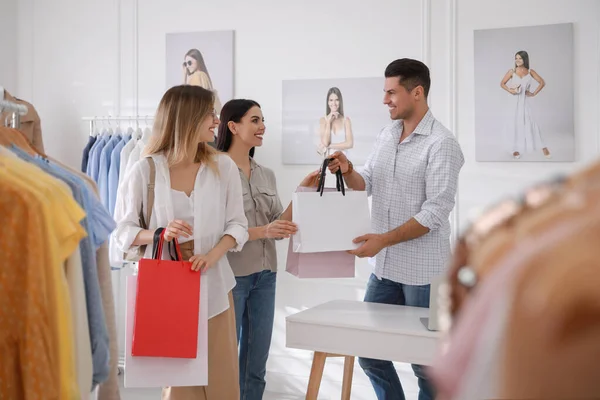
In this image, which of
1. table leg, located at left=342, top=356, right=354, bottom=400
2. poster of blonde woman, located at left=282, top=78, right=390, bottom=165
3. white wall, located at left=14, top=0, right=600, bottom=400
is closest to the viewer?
table leg, located at left=342, top=356, right=354, bottom=400

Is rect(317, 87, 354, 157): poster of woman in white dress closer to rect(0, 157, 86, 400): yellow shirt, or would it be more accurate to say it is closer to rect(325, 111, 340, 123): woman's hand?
rect(325, 111, 340, 123): woman's hand

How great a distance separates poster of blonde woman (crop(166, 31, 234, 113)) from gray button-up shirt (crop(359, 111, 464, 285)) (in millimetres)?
1739

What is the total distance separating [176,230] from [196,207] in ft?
0.59

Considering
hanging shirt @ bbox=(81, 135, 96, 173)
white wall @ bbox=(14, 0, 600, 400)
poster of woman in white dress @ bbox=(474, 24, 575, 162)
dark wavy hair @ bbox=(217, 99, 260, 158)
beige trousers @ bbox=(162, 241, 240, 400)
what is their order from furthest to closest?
hanging shirt @ bbox=(81, 135, 96, 173)
white wall @ bbox=(14, 0, 600, 400)
poster of woman in white dress @ bbox=(474, 24, 575, 162)
dark wavy hair @ bbox=(217, 99, 260, 158)
beige trousers @ bbox=(162, 241, 240, 400)

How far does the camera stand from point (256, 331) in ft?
10.8

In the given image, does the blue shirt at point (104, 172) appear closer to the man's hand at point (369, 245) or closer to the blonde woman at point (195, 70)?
the blonde woman at point (195, 70)

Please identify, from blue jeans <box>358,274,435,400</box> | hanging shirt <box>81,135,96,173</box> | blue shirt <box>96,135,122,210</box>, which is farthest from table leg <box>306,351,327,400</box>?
hanging shirt <box>81,135,96,173</box>

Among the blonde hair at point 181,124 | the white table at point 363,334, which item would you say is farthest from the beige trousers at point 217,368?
the blonde hair at point 181,124

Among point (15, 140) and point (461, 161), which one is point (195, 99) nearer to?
point (15, 140)

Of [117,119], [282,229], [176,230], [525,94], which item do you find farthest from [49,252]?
[117,119]

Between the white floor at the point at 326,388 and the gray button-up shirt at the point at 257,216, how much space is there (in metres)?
1.24

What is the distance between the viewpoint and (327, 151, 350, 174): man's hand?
2.89 m

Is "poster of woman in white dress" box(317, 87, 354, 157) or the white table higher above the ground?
"poster of woman in white dress" box(317, 87, 354, 157)

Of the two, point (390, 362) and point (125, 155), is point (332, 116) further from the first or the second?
point (390, 362)
